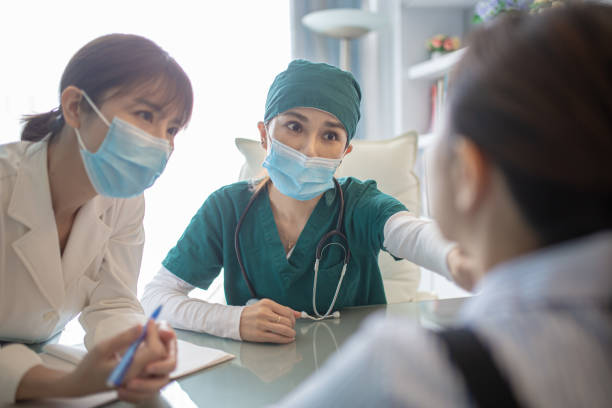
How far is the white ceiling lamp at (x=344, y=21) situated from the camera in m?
2.56

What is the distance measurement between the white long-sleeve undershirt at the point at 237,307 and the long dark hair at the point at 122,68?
47 cm

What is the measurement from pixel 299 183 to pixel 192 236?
340 millimetres

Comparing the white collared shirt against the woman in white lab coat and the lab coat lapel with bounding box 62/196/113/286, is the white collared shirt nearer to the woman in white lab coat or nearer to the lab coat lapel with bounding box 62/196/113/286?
the woman in white lab coat

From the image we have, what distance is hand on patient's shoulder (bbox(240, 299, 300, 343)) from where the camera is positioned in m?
0.93

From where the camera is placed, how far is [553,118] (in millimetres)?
362

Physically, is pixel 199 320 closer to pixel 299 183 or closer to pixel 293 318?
pixel 293 318

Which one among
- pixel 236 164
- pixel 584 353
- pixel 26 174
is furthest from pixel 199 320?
pixel 236 164

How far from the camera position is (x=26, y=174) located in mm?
945

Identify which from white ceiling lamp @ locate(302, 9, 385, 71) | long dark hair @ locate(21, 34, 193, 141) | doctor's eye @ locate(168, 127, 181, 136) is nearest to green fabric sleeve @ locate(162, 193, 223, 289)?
doctor's eye @ locate(168, 127, 181, 136)

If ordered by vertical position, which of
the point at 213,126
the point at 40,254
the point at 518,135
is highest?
the point at 518,135

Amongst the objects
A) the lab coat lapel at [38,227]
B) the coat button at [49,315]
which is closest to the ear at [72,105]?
the lab coat lapel at [38,227]

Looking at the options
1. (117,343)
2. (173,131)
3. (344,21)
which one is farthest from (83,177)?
(344,21)

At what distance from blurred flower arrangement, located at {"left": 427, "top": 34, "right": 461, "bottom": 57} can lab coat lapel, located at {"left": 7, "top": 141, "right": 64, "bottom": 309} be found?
242 centimetres

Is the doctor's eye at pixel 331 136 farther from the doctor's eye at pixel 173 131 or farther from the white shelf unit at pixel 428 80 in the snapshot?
the white shelf unit at pixel 428 80
